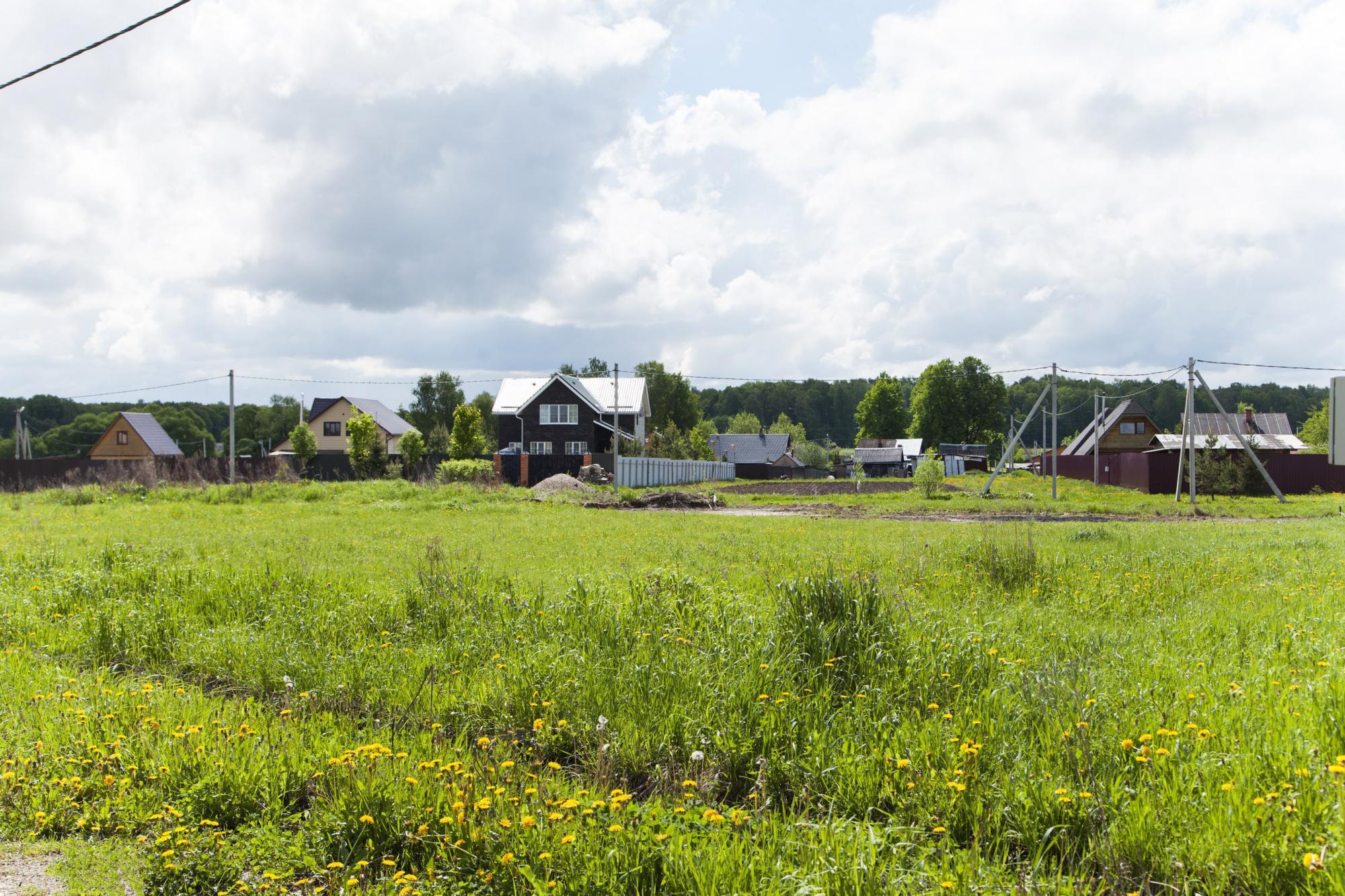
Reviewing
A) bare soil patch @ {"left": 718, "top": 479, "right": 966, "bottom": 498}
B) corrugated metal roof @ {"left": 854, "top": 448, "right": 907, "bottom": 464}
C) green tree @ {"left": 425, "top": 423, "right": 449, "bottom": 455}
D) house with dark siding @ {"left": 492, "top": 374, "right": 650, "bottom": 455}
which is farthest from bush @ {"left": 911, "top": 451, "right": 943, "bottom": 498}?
corrugated metal roof @ {"left": 854, "top": 448, "right": 907, "bottom": 464}

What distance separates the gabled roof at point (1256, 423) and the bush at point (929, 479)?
36.0m

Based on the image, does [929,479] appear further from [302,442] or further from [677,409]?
[677,409]

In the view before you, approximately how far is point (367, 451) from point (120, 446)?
33.4m

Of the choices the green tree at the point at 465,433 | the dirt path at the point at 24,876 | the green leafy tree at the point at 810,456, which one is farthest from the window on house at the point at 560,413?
the dirt path at the point at 24,876

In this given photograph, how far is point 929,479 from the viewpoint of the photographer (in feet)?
120

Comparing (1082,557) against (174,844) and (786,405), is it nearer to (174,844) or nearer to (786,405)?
(174,844)

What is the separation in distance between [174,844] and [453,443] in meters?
53.9

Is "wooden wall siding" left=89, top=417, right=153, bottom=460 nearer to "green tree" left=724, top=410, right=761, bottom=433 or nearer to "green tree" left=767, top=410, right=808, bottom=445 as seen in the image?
"green tree" left=767, top=410, right=808, bottom=445

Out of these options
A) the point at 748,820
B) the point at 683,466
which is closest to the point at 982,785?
the point at 748,820

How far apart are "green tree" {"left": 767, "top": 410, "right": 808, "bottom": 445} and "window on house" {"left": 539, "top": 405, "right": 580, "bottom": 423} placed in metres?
49.1

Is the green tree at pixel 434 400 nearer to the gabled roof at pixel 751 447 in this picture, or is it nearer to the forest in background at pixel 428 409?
the forest in background at pixel 428 409

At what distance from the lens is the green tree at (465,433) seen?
55250 mm

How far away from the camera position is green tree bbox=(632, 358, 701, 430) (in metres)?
95.6

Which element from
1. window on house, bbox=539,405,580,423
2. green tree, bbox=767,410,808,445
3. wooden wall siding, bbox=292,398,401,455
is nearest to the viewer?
window on house, bbox=539,405,580,423
